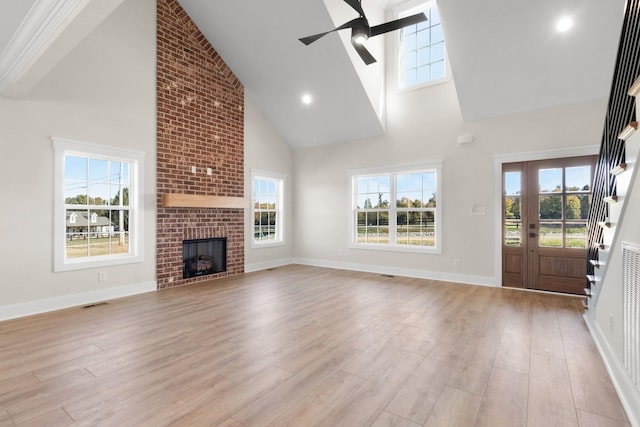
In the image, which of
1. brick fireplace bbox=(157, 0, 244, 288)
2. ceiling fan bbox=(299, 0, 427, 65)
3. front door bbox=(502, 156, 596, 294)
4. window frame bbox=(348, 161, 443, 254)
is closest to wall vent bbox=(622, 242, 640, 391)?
ceiling fan bbox=(299, 0, 427, 65)

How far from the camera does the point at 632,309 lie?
6.50 feet

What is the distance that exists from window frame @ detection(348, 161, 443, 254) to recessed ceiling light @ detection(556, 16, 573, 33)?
98.3 inches

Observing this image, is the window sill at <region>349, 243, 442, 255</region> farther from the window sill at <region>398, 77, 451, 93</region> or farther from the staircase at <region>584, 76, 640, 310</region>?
the window sill at <region>398, 77, 451, 93</region>

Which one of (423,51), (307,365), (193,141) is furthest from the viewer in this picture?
(423,51)

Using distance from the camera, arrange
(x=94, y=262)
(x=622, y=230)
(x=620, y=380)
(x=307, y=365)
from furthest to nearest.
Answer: (x=94, y=262)
(x=307, y=365)
(x=622, y=230)
(x=620, y=380)

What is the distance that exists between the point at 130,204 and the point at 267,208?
300 centimetres

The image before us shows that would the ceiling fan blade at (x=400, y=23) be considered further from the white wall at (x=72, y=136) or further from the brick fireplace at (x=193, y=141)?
the white wall at (x=72, y=136)

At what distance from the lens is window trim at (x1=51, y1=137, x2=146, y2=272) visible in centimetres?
423

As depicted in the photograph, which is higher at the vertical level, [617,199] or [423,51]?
[423,51]

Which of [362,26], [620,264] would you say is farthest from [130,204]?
[620,264]

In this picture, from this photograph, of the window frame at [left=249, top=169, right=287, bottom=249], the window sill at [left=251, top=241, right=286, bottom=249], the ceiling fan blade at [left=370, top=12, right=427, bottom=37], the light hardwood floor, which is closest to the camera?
the light hardwood floor

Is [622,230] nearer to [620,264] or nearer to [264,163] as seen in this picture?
[620,264]

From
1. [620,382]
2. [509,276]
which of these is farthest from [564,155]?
[620,382]

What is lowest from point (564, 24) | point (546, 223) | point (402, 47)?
point (546, 223)
